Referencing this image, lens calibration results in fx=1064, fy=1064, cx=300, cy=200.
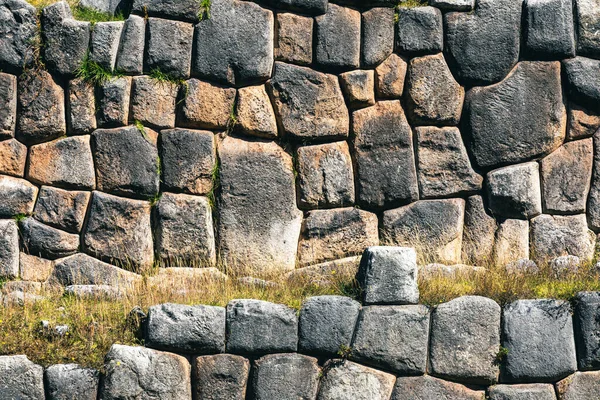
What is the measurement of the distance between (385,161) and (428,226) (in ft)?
2.37

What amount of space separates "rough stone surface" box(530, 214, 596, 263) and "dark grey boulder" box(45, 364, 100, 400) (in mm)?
4232

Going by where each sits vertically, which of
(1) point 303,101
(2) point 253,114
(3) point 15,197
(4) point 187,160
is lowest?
(3) point 15,197

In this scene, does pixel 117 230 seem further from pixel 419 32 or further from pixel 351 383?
pixel 419 32

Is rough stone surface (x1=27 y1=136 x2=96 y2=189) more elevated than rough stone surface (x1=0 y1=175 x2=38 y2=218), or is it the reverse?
rough stone surface (x1=27 y1=136 x2=96 y2=189)

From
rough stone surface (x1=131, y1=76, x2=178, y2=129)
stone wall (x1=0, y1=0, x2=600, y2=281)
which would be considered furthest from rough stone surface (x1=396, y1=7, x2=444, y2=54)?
rough stone surface (x1=131, y1=76, x2=178, y2=129)

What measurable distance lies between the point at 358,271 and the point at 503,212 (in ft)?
6.18

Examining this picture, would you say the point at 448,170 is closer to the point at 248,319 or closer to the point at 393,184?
the point at 393,184

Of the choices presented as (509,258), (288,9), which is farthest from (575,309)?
(288,9)

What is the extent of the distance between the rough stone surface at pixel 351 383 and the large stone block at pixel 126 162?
2505 mm

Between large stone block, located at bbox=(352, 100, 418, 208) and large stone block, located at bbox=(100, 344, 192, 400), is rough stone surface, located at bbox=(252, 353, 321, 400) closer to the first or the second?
large stone block, located at bbox=(100, 344, 192, 400)

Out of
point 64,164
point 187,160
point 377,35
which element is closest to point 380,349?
point 187,160

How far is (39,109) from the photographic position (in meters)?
9.68

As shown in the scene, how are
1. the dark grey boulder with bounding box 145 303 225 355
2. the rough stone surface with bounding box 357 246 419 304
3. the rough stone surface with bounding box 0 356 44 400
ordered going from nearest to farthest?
the rough stone surface with bounding box 0 356 44 400 < the dark grey boulder with bounding box 145 303 225 355 < the rough stone surface with bounding box 357 246 419 304

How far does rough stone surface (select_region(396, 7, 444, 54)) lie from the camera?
997cm
